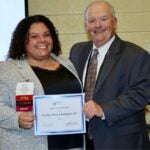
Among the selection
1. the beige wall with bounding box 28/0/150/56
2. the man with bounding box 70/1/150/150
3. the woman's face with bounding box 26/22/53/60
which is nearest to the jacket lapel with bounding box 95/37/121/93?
the man with bounding box 70/1/150/150

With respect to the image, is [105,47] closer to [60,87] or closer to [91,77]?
[91,77]

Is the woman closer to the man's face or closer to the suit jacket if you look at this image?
the suit jacket

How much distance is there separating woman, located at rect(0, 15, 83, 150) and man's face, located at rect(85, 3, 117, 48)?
0.30 meters

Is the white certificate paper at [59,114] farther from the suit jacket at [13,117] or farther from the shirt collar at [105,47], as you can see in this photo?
the shirt collar at [105,47]

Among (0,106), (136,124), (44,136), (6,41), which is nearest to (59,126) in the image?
(44,136)

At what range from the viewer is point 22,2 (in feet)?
9.53

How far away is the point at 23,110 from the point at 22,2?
1.33 meters

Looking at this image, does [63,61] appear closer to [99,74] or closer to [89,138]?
[99,74]

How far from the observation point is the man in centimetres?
205

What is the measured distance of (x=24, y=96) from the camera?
184 cm

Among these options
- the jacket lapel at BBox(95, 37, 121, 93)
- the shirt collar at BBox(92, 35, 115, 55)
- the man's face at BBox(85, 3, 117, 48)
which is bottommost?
the jacket lapel at BBox(95, 37, 121, 93)

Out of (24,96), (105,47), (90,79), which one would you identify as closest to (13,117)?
(24,96)

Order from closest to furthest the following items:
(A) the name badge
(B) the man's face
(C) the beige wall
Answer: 1. (A) the name badge
2. (B) the man's face
3. (C) the beige wall

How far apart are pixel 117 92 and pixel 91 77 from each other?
20 cm
